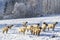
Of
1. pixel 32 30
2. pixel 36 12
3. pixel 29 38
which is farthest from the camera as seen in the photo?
pixel 36 12

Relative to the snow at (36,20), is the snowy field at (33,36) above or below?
below

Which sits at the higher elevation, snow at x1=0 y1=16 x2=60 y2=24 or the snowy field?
snow at x1=0 y1=16 x2=60 y2=24

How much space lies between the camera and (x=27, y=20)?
5.77 m

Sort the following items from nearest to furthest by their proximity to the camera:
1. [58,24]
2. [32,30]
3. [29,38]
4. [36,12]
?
[29,38] < [32,30] < [58,24] < [36,12]

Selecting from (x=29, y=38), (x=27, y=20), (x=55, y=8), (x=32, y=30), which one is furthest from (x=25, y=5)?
(x=29, y=38)

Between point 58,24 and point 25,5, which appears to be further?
point 25,5

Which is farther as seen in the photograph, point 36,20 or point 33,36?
point 36,20

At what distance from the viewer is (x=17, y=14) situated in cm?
589

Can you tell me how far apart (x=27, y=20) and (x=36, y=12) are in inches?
13.8

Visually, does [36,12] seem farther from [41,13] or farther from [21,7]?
[21,7]

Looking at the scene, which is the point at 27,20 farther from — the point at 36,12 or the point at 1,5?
the point at 1,5

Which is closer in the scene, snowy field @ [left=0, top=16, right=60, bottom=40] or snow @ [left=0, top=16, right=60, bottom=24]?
snowy field @ [left=0, top=16, right=60, bottom=40]

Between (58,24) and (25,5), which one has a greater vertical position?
(25,5)

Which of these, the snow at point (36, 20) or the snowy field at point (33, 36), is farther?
the snow at point (36, 20)
